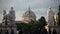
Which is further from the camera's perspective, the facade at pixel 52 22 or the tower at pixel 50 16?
the tower at pixel 50 16

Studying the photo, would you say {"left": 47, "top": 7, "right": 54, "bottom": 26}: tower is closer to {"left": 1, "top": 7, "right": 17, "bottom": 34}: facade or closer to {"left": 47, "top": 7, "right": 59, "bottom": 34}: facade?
{"left": 47, "top": 7, "right": 59, "bottom": 34}: facade

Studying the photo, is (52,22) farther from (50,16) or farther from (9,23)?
(9,23)

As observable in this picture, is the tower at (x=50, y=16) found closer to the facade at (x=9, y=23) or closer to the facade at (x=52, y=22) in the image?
the facade at (x=52, y=22)

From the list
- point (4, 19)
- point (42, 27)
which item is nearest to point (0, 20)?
point (4, 19)

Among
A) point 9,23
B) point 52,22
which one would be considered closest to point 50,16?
point 52,22

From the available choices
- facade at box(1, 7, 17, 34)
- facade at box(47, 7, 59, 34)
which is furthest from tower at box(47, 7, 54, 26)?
facade at box(1, 7, 17, 34)

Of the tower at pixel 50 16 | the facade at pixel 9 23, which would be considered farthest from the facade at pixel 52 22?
the facade at pixel 9 23

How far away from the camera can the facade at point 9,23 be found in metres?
7.63

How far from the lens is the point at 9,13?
787 cm

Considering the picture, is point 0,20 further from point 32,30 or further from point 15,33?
point 32,30

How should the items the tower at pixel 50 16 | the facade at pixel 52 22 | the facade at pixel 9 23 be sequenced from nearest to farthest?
the facade at pixel 9 23 < the facade at pixel 52 22 < the tower at pixel 50 16

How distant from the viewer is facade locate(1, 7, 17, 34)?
7.63m

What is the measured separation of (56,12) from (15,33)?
51.6 inches

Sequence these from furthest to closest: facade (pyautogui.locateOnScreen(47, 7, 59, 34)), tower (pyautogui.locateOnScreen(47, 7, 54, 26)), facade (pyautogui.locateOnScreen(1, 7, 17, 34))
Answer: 1. tower (pyautogui.locateOnScreen(47, 7, 54, 26))
2. facade (pyautogui.locateOnScreen(47, 7, 59, 34))
3. facade (pyautogui.locateOnScreen(1, 7, 17, 34))
